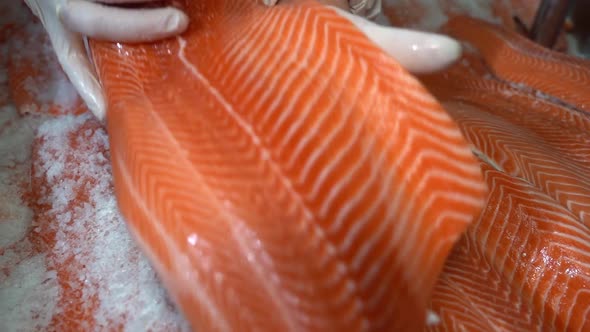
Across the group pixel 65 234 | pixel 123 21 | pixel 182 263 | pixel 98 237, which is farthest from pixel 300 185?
pixel 65 234

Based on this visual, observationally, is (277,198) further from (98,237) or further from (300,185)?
(98,237)

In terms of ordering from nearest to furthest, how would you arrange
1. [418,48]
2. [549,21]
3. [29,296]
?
[418,48] < [29,296] < [549,21]

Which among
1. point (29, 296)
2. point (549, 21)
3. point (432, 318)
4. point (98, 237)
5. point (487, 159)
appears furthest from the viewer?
point (549, 21)

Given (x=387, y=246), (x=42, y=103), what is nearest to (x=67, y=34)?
(x=42, y=103)

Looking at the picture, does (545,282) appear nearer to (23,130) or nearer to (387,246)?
(387,246)

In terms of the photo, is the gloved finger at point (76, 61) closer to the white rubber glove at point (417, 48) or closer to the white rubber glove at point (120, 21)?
the white rubber glove at point (120, 21)

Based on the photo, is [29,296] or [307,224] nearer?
[307,224]

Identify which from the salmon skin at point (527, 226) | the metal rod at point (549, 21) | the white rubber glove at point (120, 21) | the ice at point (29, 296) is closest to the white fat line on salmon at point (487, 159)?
the salmon skin at point (527, 226)
